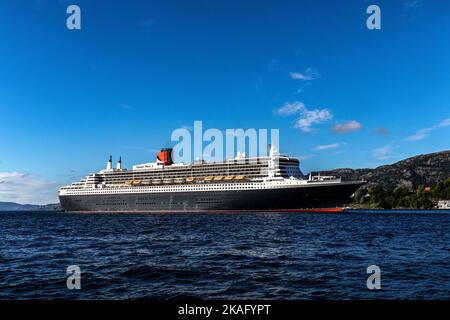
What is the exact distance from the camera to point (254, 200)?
80312 mm

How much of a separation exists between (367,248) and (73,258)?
1841cm

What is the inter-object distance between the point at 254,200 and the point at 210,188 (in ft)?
40.7

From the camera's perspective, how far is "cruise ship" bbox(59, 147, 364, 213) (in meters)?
79.4

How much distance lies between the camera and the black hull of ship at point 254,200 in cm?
7906
